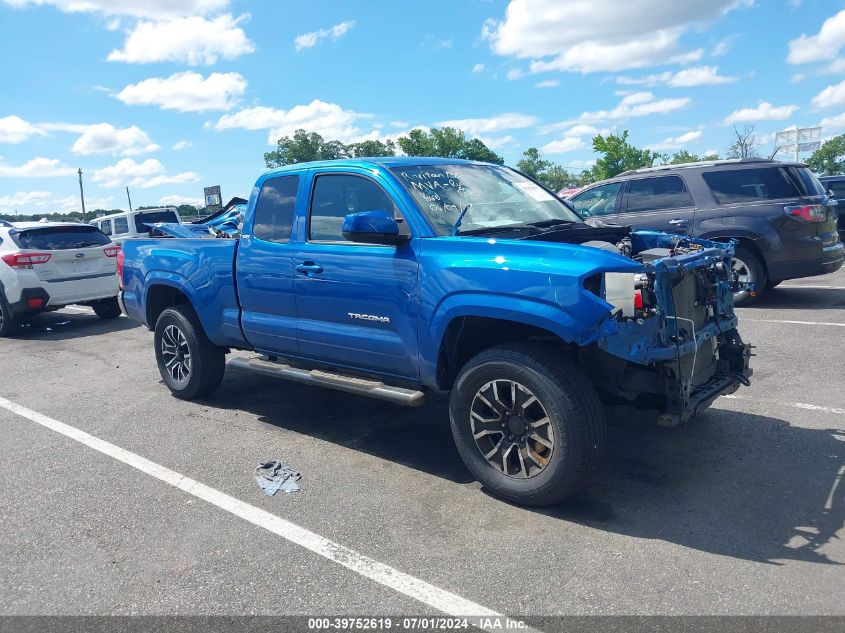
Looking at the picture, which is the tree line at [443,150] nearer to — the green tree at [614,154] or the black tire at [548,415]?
the green tree at [614,154]

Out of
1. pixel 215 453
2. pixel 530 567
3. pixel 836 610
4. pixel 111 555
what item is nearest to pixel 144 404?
pixel 215 453

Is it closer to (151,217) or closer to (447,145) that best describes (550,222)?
(151,217)

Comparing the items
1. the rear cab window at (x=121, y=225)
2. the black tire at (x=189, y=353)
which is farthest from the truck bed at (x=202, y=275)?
the rear cab window at (x=121, y=225)

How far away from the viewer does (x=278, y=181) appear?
Answer: 534cm

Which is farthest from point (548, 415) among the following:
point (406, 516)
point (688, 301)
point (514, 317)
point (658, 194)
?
point (658, 194)

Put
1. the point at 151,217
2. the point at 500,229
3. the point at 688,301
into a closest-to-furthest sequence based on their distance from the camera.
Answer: the point at 688,301 < the point at 500,229 < the point at 151,217

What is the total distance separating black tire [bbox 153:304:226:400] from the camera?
19.4 feet

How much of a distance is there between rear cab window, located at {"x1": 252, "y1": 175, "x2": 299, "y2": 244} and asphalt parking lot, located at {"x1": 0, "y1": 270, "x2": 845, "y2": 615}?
1553 mm

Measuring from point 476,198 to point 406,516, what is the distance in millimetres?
2222

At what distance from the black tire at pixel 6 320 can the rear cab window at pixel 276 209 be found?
694 cm

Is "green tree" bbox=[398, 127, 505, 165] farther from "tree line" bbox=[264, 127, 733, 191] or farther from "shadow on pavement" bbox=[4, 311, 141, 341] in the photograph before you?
"shadow on pavement" bbox=[4, 311, 141, 341]

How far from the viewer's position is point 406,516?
12.3 feet

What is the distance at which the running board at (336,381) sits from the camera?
4.23m

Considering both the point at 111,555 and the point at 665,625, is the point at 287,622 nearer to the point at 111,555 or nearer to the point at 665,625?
the point at 111,555
